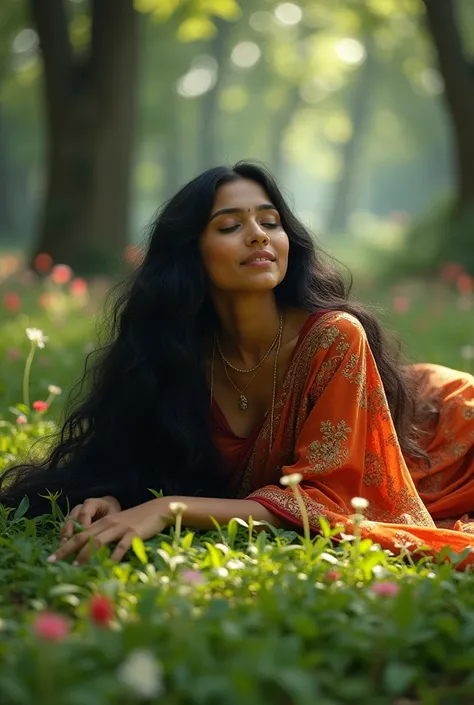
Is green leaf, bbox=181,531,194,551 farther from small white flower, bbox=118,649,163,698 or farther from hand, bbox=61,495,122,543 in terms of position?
small white flower, bbox=118,649,163,698

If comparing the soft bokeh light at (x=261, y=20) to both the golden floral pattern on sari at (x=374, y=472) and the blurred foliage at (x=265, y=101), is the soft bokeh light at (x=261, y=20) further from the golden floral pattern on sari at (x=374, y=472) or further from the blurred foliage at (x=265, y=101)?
the golden floral pattern on sari at (x=374, y=472)

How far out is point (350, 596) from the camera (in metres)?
2.44

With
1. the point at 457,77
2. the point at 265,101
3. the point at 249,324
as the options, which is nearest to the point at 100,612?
the point at 249,324

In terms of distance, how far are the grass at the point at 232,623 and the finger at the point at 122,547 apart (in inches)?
1.9

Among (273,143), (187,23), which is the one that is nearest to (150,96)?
(273,143)

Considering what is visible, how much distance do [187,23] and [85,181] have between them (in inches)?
91.4

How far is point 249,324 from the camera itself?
376 centimetres

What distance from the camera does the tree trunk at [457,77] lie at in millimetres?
13297

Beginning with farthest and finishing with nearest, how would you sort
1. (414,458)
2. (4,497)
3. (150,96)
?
(150,96) → (414,458) → (4,497)

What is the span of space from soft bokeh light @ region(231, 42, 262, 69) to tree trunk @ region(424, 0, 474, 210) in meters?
26.2

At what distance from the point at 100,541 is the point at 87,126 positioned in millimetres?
10366

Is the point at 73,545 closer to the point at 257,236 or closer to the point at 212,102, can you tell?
the point at 257,236

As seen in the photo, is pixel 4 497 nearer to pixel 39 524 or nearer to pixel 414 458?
pixel 39 524

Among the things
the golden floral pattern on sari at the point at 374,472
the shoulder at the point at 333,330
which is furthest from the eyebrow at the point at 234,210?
the golden floral pattern on sari at the point at 374,472
